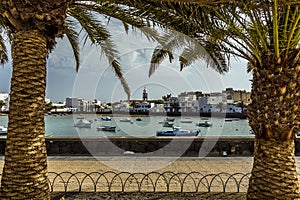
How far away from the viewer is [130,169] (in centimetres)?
741

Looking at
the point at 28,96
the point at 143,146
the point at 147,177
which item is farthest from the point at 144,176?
the point at 28,96

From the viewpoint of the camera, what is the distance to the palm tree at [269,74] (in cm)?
395

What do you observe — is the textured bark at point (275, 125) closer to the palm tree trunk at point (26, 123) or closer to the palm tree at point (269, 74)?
the palm tree at point (269, 74)

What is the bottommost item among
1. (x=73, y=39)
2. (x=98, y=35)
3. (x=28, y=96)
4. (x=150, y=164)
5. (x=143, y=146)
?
(x=150, y=164)

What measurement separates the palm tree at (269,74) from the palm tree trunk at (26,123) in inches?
78.9

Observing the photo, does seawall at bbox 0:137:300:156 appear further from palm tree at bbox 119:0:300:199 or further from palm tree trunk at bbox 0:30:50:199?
palm tree trunk at bbox 0:30:50:199

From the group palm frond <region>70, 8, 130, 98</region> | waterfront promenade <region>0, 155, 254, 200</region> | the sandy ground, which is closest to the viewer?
waterfront promenade <region>0, 155, 254, 200</region>

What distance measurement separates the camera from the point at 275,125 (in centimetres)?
399

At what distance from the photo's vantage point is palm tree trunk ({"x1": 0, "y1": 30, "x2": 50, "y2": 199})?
3.53 m

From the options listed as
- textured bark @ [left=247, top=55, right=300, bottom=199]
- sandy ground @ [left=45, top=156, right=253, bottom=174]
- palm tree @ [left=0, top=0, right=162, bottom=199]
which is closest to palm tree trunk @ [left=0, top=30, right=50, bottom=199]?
palm tree @ [left=0, top=0, right=162, bottom=199]

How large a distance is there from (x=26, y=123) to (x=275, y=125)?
131 inches

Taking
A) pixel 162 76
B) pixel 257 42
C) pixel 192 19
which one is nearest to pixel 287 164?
pixel 257 42

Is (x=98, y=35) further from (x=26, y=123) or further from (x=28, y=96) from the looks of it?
(x=26, y=123)

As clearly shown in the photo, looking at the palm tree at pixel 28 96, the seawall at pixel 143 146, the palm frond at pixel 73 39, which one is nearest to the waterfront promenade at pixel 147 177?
the seawall at pixel 143 146
